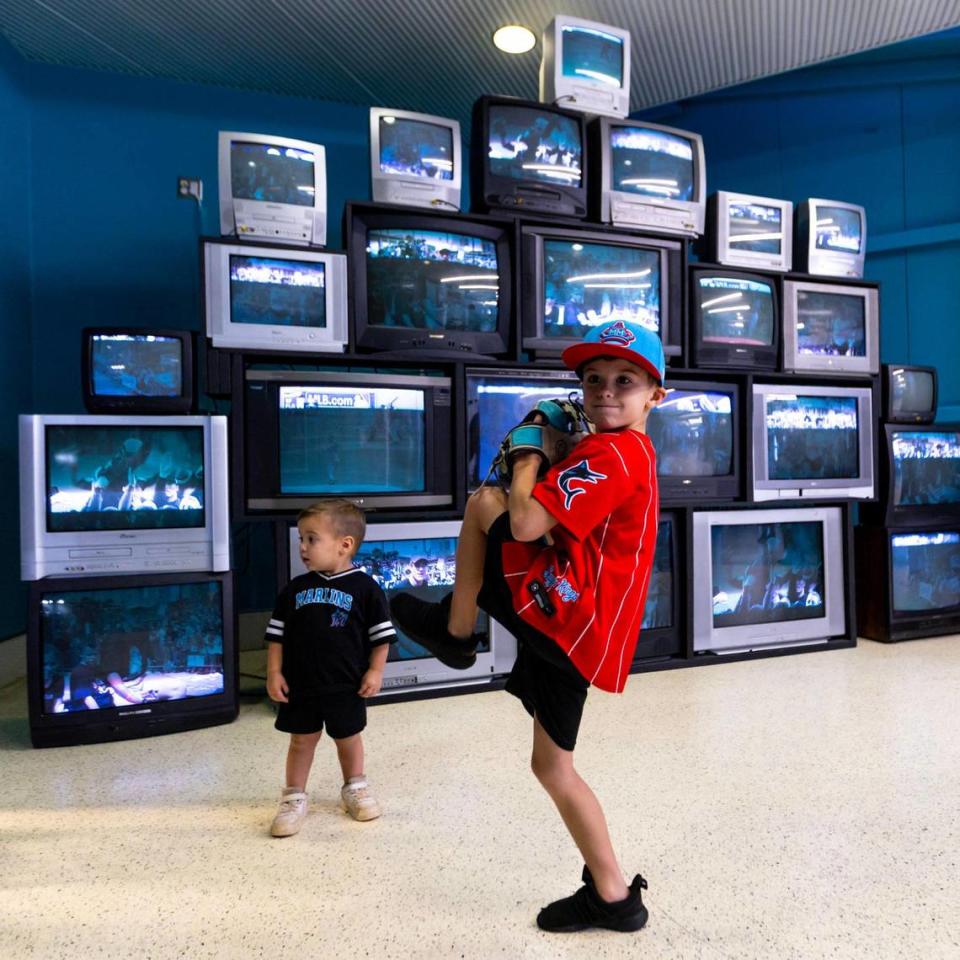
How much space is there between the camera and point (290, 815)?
189 centimetres

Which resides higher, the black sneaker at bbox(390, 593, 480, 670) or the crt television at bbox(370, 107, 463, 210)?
the crt television at bbox(370, 107, 463, 210)

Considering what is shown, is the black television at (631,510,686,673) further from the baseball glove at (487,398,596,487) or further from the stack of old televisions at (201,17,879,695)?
the baseball glove at (487,398,596,487)

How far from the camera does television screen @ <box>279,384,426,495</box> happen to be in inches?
117

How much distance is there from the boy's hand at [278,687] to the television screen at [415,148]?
7.10 ft

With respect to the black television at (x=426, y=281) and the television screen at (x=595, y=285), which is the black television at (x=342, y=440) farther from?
the television screen at (x=595, y=285)

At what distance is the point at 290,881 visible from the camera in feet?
5.42

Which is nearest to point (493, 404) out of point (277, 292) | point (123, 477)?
point (277, 292)

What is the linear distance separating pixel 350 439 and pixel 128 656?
1.17m

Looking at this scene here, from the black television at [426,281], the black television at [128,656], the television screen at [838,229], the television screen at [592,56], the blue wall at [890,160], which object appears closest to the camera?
the black television at [128,656]

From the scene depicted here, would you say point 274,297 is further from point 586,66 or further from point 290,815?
point 290,815

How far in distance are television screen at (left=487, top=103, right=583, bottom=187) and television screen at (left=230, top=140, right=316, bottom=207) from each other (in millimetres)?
824

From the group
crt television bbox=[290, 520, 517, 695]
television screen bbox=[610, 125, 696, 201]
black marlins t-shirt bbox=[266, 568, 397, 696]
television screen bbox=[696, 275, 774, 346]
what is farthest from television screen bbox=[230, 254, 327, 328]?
television screen bbox=[696, 275, 774, 346]

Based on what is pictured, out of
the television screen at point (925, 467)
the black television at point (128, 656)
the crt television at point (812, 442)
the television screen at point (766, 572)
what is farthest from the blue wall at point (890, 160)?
the black television at point (128, 656)

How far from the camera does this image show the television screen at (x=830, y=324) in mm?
3779
